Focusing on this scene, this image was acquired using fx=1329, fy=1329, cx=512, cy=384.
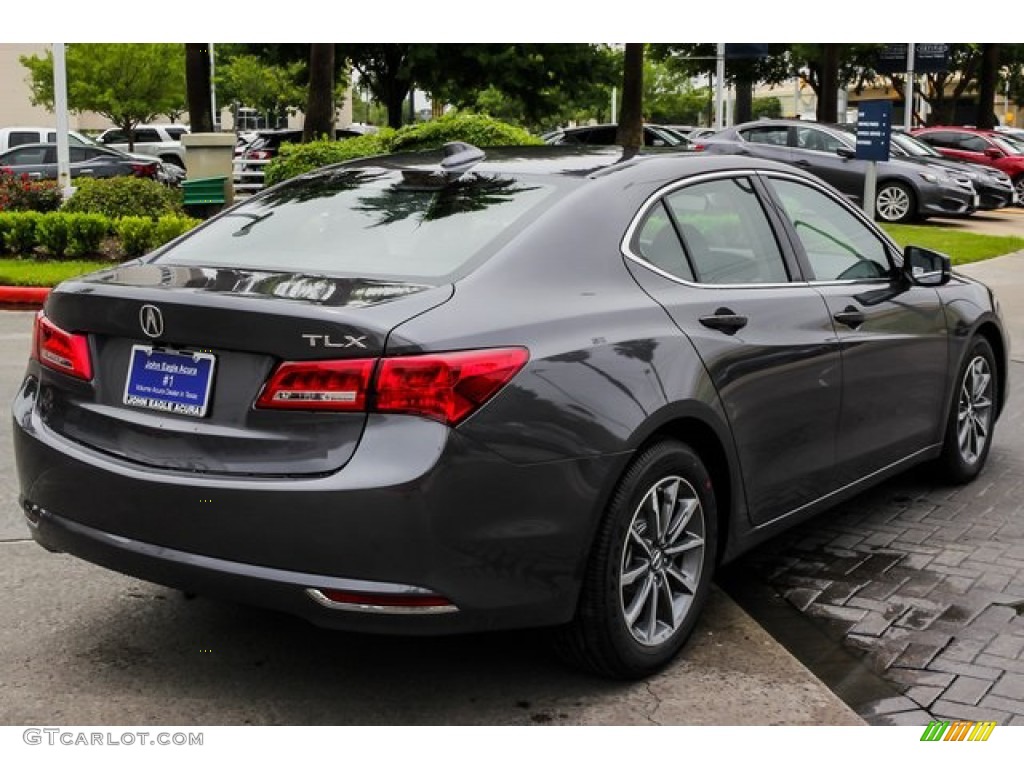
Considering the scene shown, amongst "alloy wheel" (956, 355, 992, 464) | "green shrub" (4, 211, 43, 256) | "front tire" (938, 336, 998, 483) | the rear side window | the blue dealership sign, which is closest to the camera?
"front tire" (938, 336, 998, 483)

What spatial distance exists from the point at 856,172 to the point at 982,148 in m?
8.50

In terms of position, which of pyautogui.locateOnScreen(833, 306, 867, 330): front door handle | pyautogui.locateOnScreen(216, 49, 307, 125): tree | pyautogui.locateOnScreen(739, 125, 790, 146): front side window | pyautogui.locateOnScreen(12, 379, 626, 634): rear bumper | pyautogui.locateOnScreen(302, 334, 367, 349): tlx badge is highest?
pyautogui.locateOnScreen(216, 49, 307, 125): tree

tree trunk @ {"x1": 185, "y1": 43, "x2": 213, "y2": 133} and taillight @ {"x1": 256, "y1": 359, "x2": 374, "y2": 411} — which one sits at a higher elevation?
tree trunk @ {"x1": 185, "y1": 43, "x2": 213, "y2": 133}

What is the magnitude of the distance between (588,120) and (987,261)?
7102 cm

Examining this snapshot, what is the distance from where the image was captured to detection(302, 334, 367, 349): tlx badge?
11.0ft

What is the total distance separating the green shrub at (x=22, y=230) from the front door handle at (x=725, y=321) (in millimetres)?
12428

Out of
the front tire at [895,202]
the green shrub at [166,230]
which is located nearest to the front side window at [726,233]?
the green shrub at [166,230]

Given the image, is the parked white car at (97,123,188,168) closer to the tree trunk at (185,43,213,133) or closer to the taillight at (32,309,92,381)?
the tree trunk at (185,43,213,133)

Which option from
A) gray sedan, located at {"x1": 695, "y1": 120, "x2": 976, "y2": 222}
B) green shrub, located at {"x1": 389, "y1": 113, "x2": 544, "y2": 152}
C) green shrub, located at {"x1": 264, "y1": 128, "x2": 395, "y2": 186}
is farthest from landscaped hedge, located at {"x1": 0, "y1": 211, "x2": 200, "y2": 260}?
gray sedan, located at {"x1": 695, "y1": 120, "x2": 976, "y2": 222}

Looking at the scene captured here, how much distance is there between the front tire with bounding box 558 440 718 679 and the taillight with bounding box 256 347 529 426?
Result: 0.62 metres

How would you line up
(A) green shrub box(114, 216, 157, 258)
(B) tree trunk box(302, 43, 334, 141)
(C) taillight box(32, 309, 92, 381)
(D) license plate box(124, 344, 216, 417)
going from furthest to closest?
(B) tree trunk box(302, 43, 334, 141), (A) green shrub box(114, 216, 157, 258), (C) taillight box(32, 309, 92, 381), (D) license plate box(124, 344, 216, 417)

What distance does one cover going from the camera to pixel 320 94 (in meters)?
21.0

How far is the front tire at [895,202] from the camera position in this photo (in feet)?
71.5

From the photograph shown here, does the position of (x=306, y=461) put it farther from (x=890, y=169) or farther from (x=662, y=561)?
(x=890, y=169)
